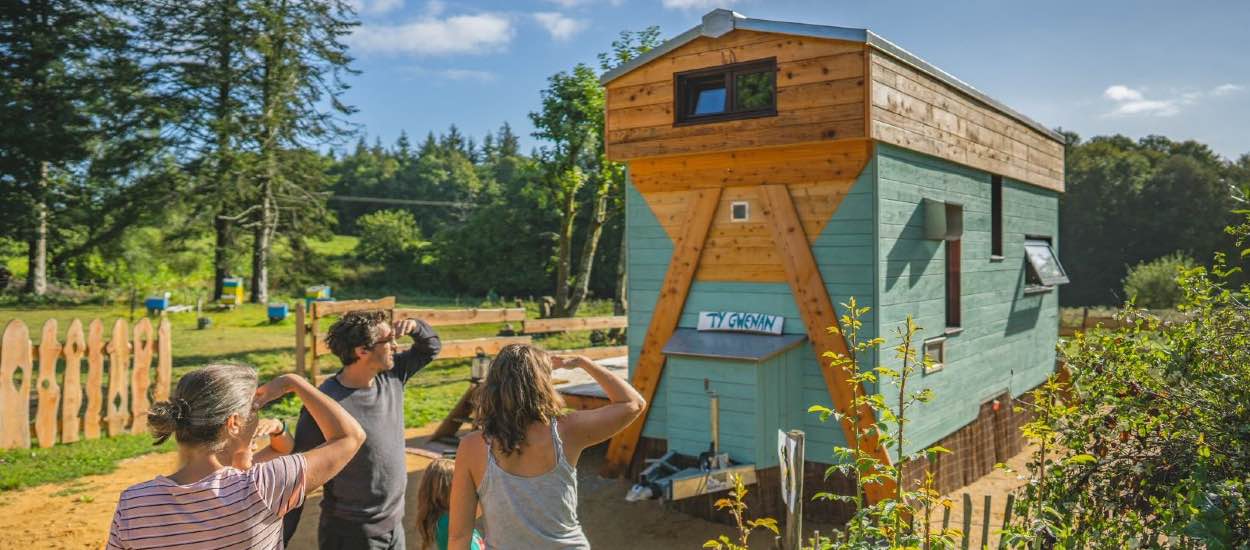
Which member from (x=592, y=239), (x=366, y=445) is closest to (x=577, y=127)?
(x=592, y=239)

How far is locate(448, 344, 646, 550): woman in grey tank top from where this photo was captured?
264 cm

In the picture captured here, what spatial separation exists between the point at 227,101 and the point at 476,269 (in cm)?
1495

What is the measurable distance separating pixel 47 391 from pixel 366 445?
7.95 m

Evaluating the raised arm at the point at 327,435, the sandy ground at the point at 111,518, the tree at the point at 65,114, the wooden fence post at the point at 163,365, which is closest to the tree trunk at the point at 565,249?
the wooden fence post at the point at 163,365

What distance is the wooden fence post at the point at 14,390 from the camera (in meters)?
8.77

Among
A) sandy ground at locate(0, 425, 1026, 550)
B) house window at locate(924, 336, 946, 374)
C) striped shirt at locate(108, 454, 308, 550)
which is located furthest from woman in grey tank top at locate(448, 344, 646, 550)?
house window at locate(924, 336, 946, 374)

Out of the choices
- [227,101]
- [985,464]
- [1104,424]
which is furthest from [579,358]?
[227,101]

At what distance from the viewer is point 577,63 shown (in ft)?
60.2

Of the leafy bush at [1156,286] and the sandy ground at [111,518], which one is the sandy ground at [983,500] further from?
the leafy bush at [1156,286]

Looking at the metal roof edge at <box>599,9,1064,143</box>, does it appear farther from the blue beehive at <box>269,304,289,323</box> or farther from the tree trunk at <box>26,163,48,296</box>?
the tree trunk at <box>26,163,48,296</box>

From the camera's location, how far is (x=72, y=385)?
30.7ft

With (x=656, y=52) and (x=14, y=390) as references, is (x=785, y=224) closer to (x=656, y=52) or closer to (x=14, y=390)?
(x=656, y=52)

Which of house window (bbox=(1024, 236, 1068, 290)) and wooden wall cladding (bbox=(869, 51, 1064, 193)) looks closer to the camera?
wooden wall cladding (bbox=(869, 51, 1064, 193))

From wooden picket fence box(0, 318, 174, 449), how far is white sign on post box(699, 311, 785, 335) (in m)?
6.32
